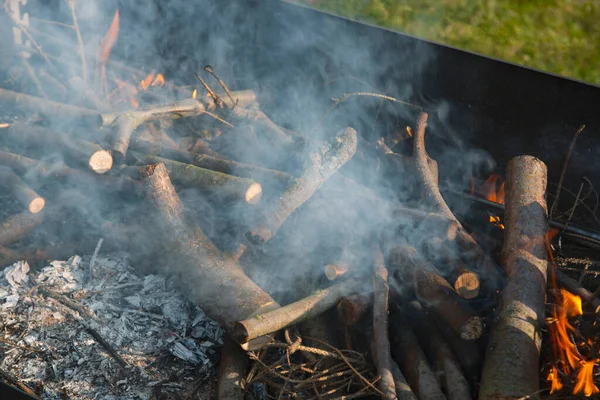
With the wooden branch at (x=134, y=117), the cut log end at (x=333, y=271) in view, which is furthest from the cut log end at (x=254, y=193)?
the wooden branch at (x=134, y=117)

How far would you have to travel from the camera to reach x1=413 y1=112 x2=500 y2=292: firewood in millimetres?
3709

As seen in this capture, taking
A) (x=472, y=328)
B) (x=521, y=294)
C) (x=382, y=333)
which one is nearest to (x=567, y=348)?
(x=521, y=294)

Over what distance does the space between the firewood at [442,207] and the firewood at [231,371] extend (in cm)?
165

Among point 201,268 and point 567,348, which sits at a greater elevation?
point 567,348

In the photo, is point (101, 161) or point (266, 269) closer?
point (266, 269)

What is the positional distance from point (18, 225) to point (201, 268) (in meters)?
1.58

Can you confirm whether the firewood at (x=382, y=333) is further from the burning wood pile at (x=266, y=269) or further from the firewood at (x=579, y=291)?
the firewood at (x=579, y=291)

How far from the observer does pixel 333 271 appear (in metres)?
3.82

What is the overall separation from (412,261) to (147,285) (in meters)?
1.94

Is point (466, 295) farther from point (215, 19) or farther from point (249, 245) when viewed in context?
point (215, 19)

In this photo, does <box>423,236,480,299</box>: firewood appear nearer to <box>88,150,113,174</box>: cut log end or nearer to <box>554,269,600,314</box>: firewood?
<box>554,269,600,314</box>: firewood

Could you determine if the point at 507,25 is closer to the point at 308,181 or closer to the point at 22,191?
the point at 308,181

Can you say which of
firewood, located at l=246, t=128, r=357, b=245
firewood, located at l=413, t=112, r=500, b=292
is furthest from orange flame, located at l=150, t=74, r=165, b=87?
firewood, located at l=413, t=112, r=500, b=292

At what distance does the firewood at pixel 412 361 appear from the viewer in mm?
3305
